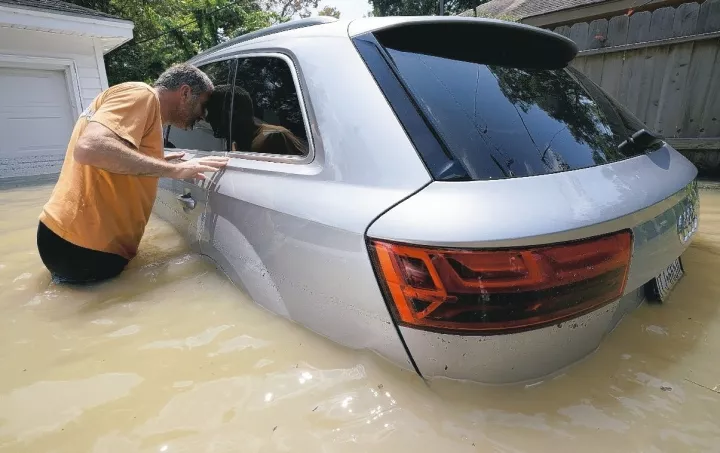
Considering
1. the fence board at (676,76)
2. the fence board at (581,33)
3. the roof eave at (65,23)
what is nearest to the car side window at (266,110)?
the fence board at (676,76)

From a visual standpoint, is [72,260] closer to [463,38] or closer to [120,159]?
[120,159]

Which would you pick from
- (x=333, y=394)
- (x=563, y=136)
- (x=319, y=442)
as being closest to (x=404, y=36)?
(x=563, y=136)

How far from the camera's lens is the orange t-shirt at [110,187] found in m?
2.12

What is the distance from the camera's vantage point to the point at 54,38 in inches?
333

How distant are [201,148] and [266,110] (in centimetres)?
Result: 87

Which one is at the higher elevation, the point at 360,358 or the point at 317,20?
the point at 317,20

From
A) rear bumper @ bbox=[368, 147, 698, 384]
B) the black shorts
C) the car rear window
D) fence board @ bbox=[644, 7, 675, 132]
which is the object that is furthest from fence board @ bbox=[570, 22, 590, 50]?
the black shorts

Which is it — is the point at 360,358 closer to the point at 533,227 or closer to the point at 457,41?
the point at 533,227

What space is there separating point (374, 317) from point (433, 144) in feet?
1.88

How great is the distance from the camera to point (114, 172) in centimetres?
208

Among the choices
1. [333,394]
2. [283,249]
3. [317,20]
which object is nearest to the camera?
[333,394]

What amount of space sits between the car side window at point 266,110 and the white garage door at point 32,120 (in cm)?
887

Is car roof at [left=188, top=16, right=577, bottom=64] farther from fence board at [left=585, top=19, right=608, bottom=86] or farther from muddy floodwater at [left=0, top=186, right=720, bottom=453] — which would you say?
fence board at [left=585, top=19, right=608, bottom=86]

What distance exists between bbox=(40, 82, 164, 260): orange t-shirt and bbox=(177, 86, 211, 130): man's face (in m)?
0.23
